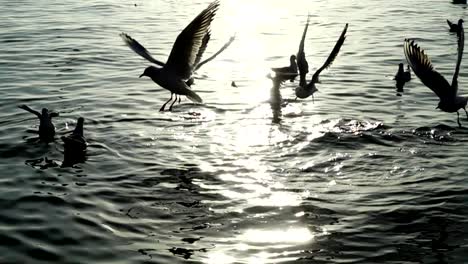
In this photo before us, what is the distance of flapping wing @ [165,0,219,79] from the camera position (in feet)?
43.5

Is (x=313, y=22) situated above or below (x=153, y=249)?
above

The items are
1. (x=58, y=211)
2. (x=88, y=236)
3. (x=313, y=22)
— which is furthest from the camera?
(x=313, y=22)

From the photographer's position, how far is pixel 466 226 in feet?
33.0

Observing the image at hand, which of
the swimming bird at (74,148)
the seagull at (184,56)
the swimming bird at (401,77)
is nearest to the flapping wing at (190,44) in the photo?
the seagull at (184,56)

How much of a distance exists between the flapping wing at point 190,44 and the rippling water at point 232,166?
1.48 metres

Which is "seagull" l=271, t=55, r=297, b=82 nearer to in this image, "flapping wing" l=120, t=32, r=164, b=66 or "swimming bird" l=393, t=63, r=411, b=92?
"swimming bird" l=393, t=63, r=411, b=92

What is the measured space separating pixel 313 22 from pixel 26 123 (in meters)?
18.2

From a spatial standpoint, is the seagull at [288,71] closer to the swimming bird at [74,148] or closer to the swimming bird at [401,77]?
the swimming bird at [401,77]

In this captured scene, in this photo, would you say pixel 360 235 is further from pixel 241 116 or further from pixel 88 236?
pixel 241 116

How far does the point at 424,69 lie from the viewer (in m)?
15.4

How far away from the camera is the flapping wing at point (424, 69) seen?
50.4 feet

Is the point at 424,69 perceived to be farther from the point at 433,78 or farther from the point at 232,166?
the point at 232,166

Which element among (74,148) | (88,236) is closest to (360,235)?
(88,236)

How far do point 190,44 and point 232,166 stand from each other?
2.59 meters
